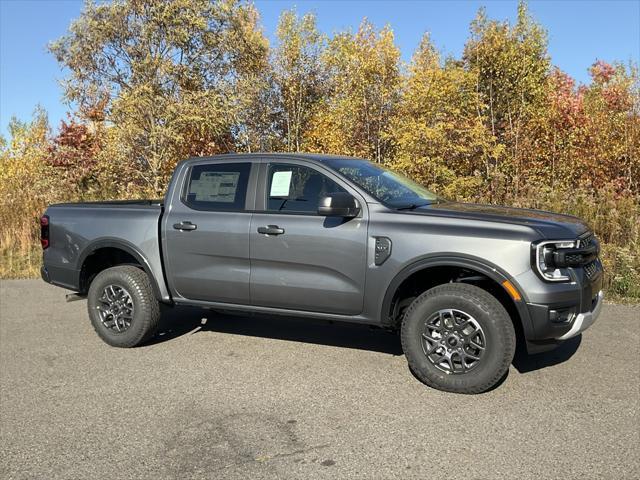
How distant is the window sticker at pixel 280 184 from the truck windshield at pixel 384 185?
0.38 meters

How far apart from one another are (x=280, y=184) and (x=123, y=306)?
2.02 m

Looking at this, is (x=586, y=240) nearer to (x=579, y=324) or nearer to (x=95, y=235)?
(x=579, y=324)

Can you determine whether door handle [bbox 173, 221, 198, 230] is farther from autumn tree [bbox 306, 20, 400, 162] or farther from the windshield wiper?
autumn tree [bbox 306, 20, 400, 162]

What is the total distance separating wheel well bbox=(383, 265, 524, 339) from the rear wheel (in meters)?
2.38

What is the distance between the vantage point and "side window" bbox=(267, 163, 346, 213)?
478cm

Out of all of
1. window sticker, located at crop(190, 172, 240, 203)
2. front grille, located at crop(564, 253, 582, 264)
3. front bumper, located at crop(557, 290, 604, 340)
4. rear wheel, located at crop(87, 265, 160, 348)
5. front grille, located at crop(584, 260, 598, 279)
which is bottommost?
rear wheel, located at crop(87, 265, 160, 348)

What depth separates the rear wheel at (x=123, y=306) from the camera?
17.8ft

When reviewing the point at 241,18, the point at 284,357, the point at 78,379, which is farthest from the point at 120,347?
the point at 241,18

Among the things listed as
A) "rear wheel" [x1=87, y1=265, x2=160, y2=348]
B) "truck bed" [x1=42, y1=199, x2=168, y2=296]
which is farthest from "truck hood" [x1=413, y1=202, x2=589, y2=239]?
"rear wheel" [x1=87, y1=265, x2=160, y2=348]

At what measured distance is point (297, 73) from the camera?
80.7 feet

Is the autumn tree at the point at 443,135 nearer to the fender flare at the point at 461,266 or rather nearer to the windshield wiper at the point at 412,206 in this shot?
the windshield wiper at the point at 412,206

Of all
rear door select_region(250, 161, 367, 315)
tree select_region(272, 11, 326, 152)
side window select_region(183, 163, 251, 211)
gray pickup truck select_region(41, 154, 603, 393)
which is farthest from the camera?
tree select_region(272, 11, 326, 152)

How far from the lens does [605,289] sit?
298 inches

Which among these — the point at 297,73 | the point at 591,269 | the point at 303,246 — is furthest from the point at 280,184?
the point at 297,73
